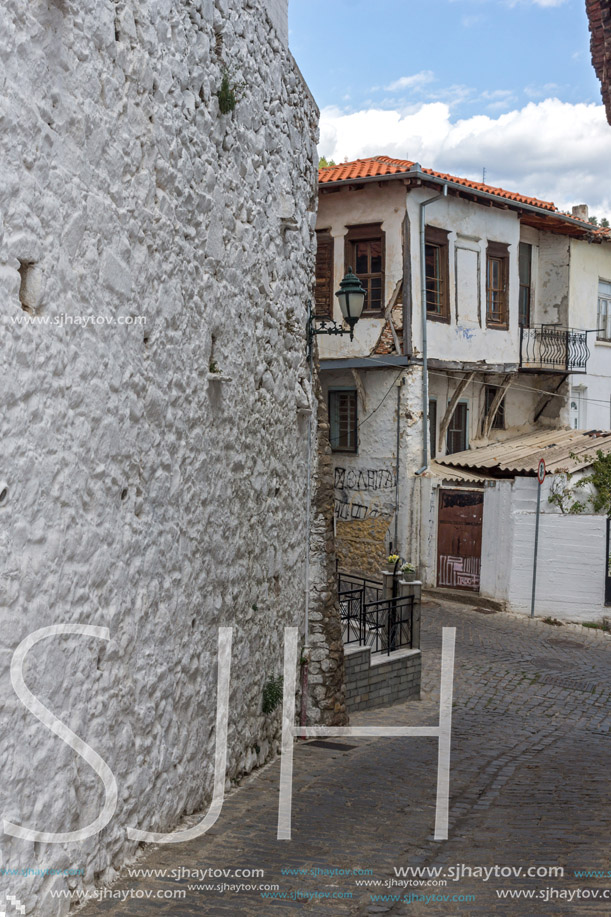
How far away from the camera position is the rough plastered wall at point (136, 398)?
4.08 m

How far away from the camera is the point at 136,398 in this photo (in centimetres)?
525

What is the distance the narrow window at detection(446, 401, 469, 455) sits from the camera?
20672 mm

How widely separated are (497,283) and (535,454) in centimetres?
421

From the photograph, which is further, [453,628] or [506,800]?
[453,628]

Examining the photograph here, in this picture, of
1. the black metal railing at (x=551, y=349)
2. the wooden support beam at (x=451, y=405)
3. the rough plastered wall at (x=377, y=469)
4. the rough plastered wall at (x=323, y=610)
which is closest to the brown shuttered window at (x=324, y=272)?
the rough plastered wall at (x=377, y=469)

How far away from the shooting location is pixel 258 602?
25.5 feet

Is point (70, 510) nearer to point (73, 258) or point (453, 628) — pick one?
point (73, 258)

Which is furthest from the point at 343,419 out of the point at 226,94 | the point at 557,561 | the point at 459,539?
the point at 226,94

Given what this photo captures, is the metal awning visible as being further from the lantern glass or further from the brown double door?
the lantern glass

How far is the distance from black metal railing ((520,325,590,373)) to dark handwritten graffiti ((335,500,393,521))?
4980 millimetres

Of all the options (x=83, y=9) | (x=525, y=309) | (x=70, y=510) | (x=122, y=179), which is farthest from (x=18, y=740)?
(x=525, y=309)

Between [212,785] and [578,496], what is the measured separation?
12136mm

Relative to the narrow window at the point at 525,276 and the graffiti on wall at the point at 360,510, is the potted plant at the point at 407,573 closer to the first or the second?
the graffiti on wall at the point at 360,510

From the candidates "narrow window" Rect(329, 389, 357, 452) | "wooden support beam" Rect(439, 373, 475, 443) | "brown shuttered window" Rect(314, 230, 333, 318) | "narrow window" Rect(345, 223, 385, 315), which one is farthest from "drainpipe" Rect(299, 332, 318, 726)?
"wooden support beam" Rect(439, 373, 475, 443)
